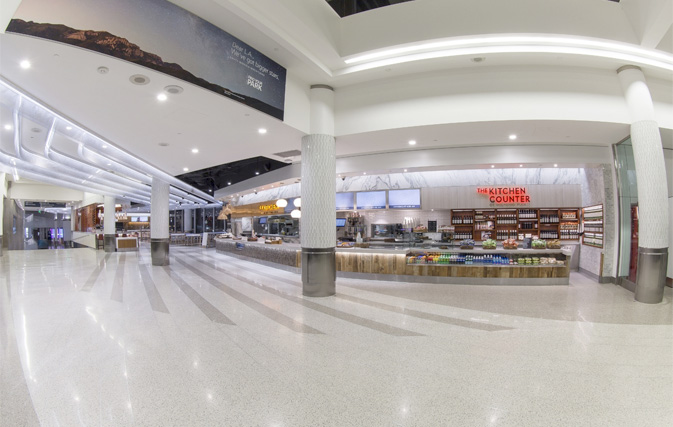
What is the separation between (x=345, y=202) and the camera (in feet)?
39.4

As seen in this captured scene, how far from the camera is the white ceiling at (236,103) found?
13.3 feet

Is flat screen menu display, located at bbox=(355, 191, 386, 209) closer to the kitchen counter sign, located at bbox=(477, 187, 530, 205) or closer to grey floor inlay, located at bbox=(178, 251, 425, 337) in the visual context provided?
the kitchen counter sign, located at bbox=(477, 187, 530, 205)

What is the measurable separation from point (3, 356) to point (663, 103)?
11557 millimetres

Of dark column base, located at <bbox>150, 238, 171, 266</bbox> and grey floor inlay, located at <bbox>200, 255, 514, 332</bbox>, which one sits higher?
dark column base, located at <bbox>150, 238, 171, 266</bbox>

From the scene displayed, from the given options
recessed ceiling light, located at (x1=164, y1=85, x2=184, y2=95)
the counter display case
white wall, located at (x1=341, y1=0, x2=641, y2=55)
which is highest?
white wall, located at (x1=341, y1=0, x2=641, y2=55)

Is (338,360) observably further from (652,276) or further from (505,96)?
(652,276)

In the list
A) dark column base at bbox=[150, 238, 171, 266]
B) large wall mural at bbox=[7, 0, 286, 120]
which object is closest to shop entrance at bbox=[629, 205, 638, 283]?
large wall mural at bbox=[7, 0, 286, 120]

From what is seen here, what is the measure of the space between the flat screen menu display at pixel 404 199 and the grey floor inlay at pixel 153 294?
7603 millimetres

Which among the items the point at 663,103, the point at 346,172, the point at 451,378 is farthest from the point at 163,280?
the point at 663,103

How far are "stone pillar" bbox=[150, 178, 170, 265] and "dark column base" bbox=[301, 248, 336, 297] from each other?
7686 mm

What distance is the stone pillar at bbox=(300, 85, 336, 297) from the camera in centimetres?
639

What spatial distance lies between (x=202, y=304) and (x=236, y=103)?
3640 mm

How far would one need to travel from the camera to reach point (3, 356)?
354cm

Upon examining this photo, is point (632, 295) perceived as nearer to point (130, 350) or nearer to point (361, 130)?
point (361, 130)
